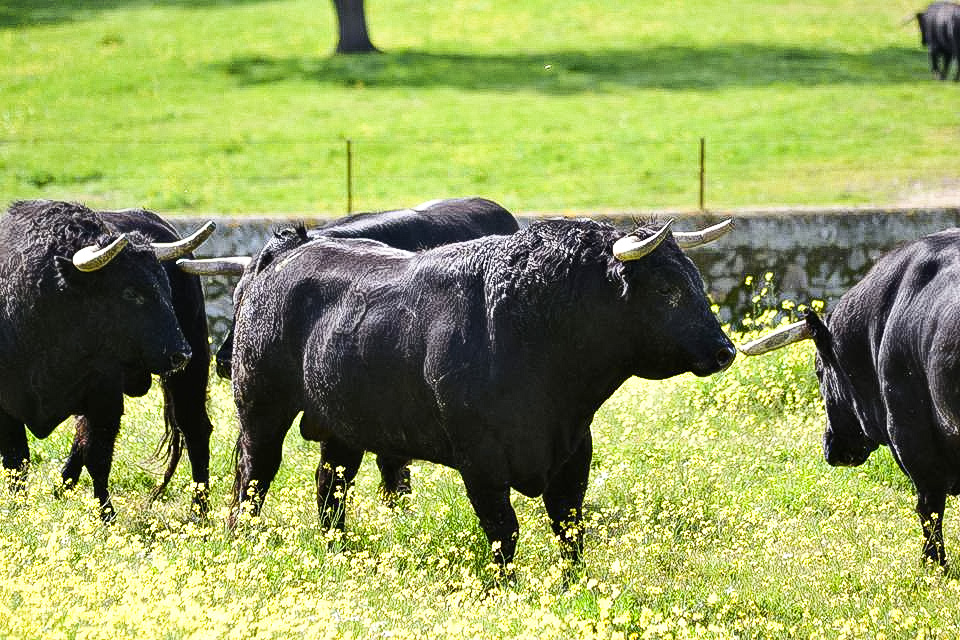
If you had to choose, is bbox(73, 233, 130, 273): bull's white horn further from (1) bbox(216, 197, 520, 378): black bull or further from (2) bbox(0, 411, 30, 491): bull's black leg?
(2) bbox(0, 411, 30, 491): bull's black leg

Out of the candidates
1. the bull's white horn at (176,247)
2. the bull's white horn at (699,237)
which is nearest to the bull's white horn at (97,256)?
the bull's white horn at (176,247)

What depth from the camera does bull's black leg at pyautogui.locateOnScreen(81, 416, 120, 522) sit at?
322 inches

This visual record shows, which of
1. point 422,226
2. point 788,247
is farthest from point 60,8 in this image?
point 422,226

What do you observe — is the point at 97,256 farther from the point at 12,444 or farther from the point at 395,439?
the point at 395,439

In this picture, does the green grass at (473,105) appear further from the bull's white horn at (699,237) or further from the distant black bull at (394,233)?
the bull's white horn at (699,237)

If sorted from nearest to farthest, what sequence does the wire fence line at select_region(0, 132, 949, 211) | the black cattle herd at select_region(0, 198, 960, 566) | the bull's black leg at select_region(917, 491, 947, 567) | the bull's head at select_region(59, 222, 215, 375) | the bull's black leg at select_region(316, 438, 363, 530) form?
the black cattle herd at select_region(0, 198, 960, 566) < the bull's black leg at select_region(917, 491, 947, 567) < the bull's black leg at select_region(316, 438, 363, 530) < the bull's head at select_region(59, 222, 215, 375) < the wire fence line at select_region(0, 132, 949, 211)

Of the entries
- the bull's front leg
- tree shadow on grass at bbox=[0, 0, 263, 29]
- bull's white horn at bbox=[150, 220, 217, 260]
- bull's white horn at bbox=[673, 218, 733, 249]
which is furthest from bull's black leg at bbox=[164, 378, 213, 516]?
tree shadow on grass at bbox=[0, 0, 263, 29]

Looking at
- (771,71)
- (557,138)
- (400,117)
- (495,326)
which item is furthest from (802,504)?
(771,71)

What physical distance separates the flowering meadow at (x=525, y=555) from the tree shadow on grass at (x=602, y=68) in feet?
56.5

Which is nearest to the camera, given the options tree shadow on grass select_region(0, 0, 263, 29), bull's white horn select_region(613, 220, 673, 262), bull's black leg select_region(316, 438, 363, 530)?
bull's white horn select_region(613, 220, 673, 262)

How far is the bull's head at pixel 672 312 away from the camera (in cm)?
639

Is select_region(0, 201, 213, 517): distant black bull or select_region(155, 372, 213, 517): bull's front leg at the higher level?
select_region(0, 201, 213, 517): distant black bull

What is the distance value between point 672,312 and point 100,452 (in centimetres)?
349

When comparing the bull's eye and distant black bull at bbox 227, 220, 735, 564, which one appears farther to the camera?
the bull's eye
